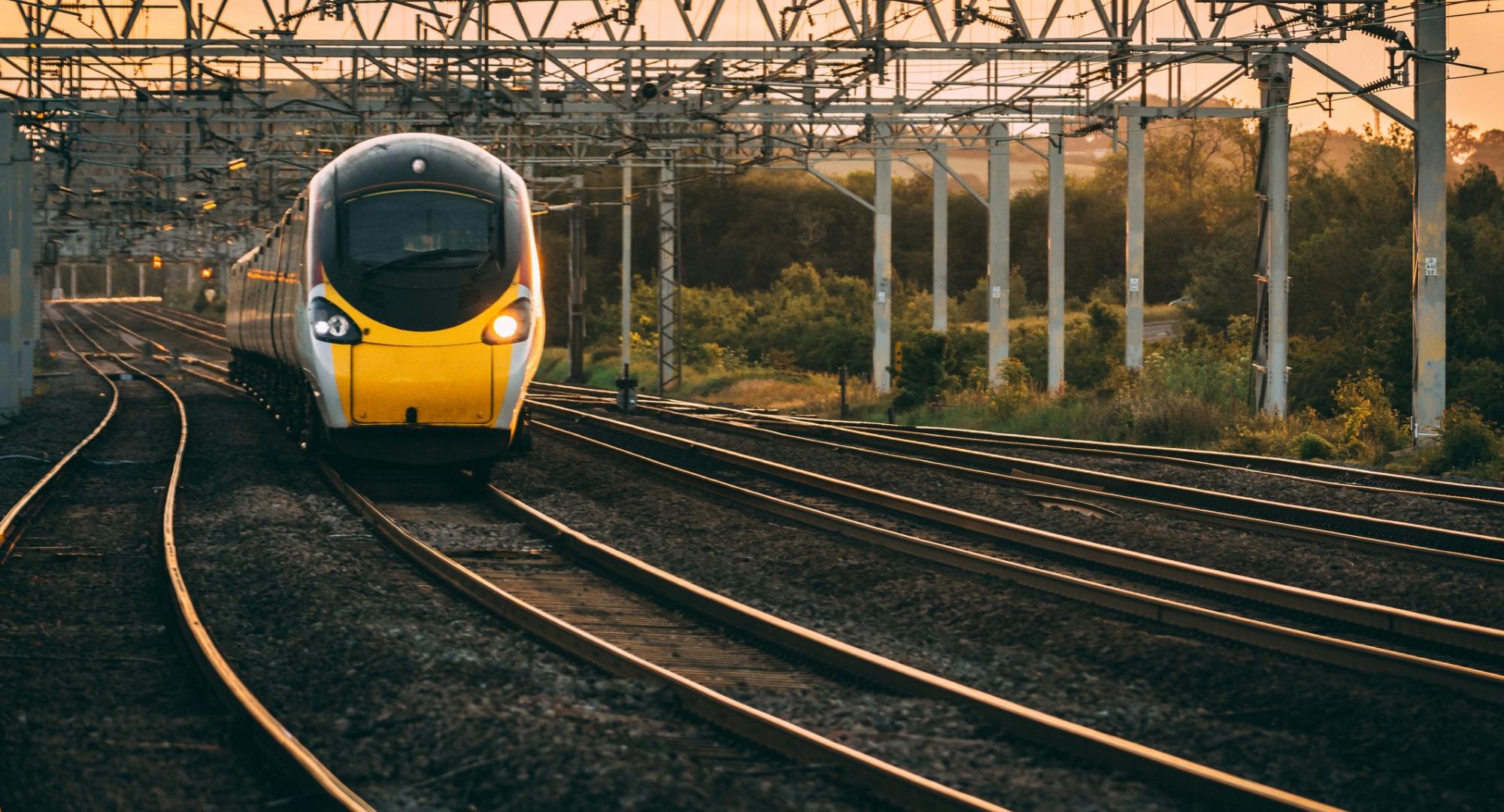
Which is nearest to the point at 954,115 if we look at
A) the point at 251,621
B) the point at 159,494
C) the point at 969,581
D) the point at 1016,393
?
the point at 1016,393

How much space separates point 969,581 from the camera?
38.8 ft

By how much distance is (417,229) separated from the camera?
16.1 meters

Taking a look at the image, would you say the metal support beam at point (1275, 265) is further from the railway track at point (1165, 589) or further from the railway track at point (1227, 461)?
the railway track at point (1165, 589)

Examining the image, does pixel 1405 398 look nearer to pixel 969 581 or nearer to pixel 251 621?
pixel 969 581

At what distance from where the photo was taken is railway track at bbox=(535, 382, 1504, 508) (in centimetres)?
1647

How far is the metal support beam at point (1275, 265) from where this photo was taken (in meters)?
24.5

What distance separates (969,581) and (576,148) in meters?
26.3

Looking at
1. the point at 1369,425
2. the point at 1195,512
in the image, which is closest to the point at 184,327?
the point at 1369,425

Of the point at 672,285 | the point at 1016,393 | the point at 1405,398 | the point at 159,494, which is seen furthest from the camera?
the point at 672,285

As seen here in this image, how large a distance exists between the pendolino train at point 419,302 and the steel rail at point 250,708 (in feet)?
9.40

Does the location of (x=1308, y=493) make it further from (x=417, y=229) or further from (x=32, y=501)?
(x=32, y=501)

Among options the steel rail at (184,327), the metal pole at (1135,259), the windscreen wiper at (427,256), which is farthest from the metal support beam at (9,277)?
the steel rail at (184,327)

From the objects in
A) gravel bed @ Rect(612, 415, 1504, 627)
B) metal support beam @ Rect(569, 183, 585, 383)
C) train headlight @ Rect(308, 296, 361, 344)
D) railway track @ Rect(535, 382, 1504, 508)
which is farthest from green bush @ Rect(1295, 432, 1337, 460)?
metal support beam @ Rect(569, 183, 585, 383)

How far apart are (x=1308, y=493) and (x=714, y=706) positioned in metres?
10.4
